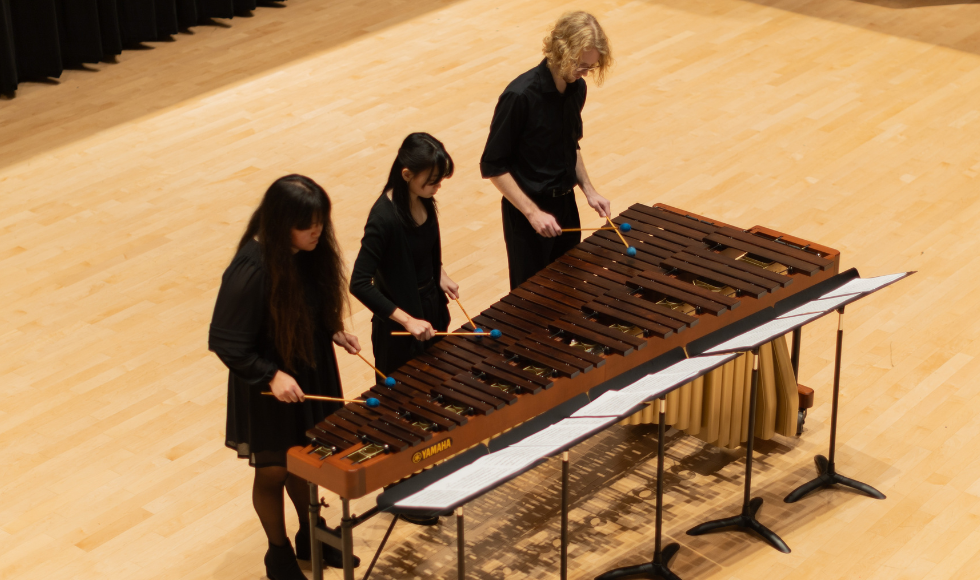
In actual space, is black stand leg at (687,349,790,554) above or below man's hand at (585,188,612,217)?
below

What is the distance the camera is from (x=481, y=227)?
5750mm

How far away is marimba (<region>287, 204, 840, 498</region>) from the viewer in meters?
3.16

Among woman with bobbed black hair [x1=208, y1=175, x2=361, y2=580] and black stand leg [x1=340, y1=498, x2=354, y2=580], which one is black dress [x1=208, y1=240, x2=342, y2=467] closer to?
woman with bobbed black hair [x1=208, y1=175, x2=361, y2=580]

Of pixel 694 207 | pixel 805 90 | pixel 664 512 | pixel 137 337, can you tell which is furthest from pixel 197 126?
pixel 664 512

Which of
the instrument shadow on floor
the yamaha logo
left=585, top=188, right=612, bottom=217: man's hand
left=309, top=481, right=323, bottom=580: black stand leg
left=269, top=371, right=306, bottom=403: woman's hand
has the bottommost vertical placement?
Answer: the instrument shadow on floor

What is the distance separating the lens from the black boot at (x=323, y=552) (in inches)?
145

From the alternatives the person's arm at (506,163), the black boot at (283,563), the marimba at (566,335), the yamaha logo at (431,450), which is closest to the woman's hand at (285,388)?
the marimba at (566,335)

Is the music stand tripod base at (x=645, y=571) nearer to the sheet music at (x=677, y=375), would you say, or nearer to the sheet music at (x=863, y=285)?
the sheet music at (x=677, y=375)

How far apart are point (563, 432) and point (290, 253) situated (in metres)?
0.84

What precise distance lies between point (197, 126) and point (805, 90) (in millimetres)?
3488

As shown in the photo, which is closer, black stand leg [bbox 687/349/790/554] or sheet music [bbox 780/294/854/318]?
sheet music [bbox 780/294/854/318]

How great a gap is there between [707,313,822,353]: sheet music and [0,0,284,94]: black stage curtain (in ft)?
16.4

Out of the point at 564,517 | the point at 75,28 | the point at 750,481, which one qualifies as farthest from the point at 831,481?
the point at 75,28

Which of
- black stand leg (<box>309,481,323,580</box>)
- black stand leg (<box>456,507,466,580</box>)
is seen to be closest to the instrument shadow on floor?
black stand leg (<box>309,481,323,580</box>)
